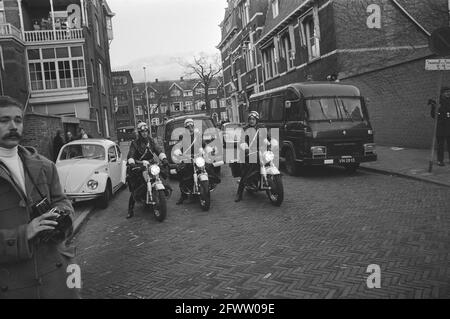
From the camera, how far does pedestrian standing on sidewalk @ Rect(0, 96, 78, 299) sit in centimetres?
214

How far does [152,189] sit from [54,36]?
2348 cm

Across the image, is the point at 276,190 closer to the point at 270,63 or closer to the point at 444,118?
the point at 444,118

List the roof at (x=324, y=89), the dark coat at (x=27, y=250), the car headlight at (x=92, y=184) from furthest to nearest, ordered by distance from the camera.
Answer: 1. the roof at (x=324, y=89)
2. the car headlight at (x=92, y=184)
3. the dark coat at (x=27, y=250)

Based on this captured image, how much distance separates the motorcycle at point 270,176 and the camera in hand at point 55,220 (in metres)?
5.40

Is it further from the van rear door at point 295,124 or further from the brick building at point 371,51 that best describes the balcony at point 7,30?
the van rear door at point 295,124

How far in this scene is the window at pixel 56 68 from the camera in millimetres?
26609

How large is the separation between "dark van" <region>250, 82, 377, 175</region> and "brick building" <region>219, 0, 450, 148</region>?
10.9ft

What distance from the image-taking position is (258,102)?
14555 mm

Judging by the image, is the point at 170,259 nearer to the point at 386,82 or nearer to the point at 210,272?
the point at 210,272

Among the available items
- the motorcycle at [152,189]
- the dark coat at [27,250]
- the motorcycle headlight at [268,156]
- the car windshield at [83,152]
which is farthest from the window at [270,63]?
the dark coat at [27,250]

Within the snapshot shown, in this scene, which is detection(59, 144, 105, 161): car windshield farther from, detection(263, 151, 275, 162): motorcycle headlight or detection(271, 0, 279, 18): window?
detection(271, 0, 279, 18): window

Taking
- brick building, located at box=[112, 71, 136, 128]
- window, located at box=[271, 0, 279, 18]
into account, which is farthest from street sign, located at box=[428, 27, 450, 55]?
brick building, located at box=[112, 71, 136, 128]

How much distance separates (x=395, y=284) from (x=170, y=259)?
102 inches
